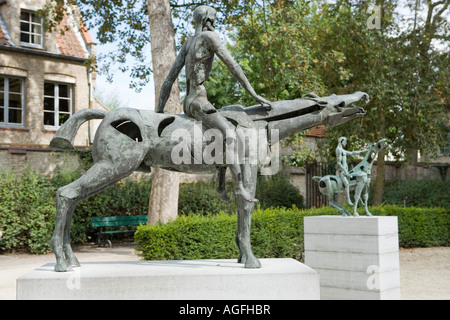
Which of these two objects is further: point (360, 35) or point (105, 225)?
point (360, 35)

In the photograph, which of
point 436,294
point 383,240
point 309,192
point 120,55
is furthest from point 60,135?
point 309,192

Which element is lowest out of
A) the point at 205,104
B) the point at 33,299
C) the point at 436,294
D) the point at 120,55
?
the point at 436,294

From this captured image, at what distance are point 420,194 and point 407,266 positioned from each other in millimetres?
8919

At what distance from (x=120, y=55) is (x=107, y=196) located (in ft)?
14.8

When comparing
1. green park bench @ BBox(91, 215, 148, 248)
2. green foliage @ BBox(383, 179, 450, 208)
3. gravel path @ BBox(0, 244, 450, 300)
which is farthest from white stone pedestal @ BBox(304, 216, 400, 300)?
green foliage @ BBox(383, 179, 450, 208)

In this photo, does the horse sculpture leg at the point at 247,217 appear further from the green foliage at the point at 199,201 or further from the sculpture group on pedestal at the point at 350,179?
the green foliage at the point at 199,201

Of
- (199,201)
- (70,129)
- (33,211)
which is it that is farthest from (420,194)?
(70,129)

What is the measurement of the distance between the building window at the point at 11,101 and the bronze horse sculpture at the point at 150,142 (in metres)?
14.4

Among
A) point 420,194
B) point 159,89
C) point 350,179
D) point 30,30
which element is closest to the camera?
point 350,179

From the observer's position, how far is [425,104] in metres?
14.4

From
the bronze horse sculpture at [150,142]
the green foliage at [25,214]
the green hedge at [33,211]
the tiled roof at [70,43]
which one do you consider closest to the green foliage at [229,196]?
the green hedge at [33,211]

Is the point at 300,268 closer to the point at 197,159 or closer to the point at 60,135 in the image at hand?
the point at 197,159

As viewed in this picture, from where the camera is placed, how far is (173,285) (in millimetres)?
3992

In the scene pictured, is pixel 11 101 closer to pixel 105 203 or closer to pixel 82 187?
pixel 105 203
